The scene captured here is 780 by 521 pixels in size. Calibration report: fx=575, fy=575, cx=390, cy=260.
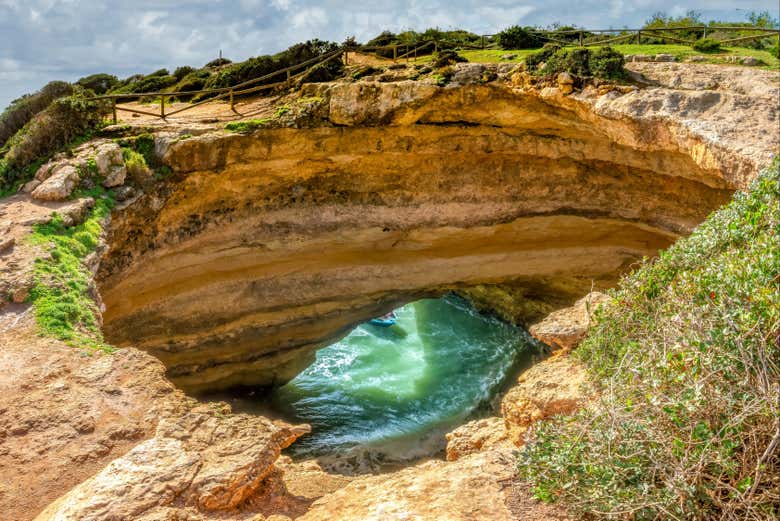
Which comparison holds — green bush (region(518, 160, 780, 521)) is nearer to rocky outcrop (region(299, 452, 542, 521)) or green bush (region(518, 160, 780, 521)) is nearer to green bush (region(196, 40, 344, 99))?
rocky outcrop (region(299, 452, 542, 521))

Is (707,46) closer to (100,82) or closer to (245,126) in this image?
(245,126)

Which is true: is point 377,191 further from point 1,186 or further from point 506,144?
point 1,186

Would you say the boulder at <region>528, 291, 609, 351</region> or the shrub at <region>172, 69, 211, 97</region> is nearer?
the boulder at <region>528, 291, 609, 351</region>

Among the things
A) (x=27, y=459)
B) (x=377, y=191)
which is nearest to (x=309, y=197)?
(x=377, y=191)

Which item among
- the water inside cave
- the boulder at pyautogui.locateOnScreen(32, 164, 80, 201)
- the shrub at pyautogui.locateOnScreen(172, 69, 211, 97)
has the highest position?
the shrub at pyautogui.locateOnScreen(172, 69, 211, 97)

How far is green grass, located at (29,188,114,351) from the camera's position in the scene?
9.68 metres

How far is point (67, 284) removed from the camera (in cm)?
1062

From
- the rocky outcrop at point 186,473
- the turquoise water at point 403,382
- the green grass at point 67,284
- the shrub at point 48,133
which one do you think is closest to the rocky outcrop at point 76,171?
the shrub at point 48,133

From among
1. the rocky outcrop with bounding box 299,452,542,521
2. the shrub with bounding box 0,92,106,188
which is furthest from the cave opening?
the shrub with bounding box 0,92,106,188

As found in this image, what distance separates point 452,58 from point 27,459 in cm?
1366

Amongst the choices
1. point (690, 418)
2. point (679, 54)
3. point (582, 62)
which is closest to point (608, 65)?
point (582, 62)

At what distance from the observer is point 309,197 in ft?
56.1

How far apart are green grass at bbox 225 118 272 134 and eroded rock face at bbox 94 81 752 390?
0.24m

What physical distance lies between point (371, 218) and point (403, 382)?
5955mm
